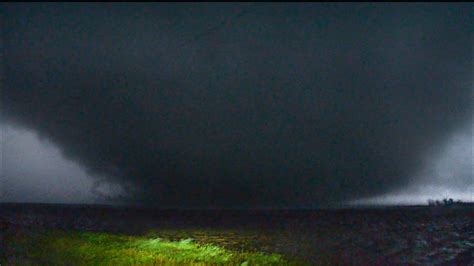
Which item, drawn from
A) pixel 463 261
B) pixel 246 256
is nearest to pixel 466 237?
pixel 463 261

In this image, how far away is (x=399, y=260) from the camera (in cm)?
2772

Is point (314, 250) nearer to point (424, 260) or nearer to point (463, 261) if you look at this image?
point (424, 260)

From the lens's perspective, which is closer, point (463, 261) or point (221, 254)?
point (221, 254)

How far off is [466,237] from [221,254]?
30.6 metres

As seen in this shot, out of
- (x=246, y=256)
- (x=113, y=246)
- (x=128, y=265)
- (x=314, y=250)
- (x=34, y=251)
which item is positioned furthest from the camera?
(x=314, y=250)

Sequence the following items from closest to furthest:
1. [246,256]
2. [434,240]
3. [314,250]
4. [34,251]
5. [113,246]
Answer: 1. [34,251]
2. [246,256]
3. [113,246]
4. [314,250]
5. [434,240]

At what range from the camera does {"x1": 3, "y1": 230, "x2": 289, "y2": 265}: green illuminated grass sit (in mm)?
20938

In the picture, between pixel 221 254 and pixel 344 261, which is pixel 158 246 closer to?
pixel 221 254

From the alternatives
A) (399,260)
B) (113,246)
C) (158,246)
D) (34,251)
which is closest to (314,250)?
(399,260)

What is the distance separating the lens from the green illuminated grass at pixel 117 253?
2094cm

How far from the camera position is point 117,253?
23703 millimetres

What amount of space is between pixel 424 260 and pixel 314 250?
8778 mm

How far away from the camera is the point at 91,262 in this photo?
21.0 metres

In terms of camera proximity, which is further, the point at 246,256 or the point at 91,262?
the point at 246,256
